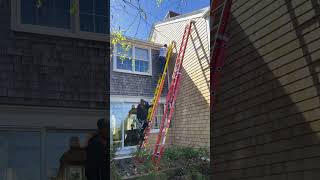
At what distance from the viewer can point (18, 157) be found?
Answer: 5.13 feet

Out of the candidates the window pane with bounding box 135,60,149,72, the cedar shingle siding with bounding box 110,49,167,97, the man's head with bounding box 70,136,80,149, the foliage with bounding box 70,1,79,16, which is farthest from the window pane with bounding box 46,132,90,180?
the foliage with bounding box 70,1,79,16

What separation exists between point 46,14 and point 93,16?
5.7 inches

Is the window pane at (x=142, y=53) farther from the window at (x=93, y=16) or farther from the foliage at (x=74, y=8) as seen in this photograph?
the foliage at (x=74, y=8)

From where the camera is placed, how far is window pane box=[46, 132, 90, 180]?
5.21 ft

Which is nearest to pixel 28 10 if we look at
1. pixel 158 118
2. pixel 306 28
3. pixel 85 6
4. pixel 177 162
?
pixel 85 6

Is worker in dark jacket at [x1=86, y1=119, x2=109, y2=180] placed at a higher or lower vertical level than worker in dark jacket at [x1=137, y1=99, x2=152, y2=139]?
lower

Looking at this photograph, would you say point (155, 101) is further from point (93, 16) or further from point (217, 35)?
point (217, 35)

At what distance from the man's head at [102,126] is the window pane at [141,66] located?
0.73 ft

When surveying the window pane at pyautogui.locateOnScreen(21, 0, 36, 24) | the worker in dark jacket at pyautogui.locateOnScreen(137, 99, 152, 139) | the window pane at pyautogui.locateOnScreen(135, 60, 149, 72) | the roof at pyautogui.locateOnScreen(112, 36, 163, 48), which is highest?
the window pane at pyautogui.locateOnScreen(21, 0, 36, 24)

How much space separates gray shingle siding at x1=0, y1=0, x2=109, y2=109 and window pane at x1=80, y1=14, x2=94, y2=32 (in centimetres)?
6

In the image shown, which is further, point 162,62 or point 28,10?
point 162,62

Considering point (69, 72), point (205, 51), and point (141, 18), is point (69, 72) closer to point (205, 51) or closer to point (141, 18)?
point (141, 18)

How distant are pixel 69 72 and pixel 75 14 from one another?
0.22m

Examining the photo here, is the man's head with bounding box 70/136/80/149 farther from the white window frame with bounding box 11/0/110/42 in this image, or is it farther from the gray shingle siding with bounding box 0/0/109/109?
the white window frame with bounding box 11/0/110/42
